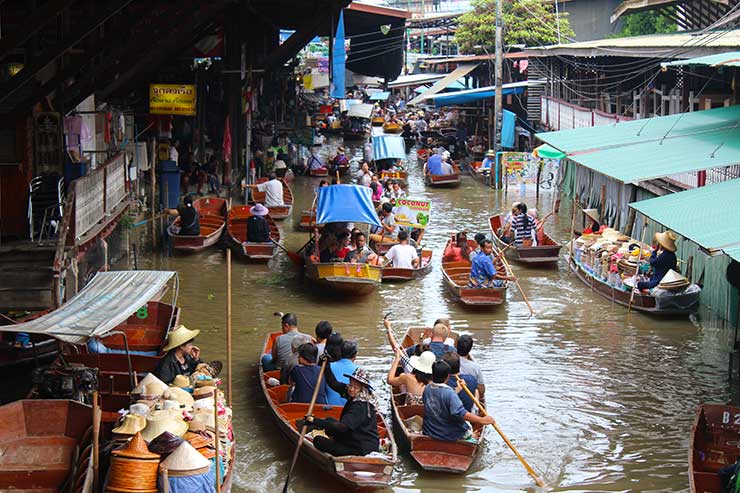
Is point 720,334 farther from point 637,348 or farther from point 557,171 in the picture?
point 557,171

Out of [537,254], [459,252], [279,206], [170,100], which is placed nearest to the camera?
[459,252]

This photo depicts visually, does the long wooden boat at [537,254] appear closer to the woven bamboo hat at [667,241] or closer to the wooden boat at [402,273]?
the wooden boat at [402,273]

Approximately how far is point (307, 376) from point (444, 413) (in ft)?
5.48

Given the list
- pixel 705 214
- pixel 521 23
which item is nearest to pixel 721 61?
pixel 705 214

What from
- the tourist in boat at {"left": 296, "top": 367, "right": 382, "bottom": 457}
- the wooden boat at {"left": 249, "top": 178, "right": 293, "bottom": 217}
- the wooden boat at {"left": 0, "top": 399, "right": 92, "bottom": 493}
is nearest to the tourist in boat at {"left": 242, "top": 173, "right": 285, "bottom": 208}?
the wooden boat at {"left": 249, "top": 178, "right": 293, "bottom": 217}

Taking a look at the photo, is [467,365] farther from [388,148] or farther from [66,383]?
[388,148]

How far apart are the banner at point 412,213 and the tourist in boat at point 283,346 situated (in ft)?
28.5

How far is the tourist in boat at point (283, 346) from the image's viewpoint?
40.7ft

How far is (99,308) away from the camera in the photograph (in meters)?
11.0

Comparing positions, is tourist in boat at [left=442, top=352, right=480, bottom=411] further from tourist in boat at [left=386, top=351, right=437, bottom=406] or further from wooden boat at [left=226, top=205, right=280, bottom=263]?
wooden boat at [left=226, top=205, right=280, bottom=263]

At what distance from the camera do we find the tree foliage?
43188mm

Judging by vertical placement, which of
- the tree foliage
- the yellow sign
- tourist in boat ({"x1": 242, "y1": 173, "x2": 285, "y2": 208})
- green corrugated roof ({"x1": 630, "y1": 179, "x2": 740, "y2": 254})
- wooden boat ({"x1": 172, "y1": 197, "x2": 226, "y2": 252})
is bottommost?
wooden boat ({"x1": 172, "y1": 197, "x2": 226, "y2": 252})

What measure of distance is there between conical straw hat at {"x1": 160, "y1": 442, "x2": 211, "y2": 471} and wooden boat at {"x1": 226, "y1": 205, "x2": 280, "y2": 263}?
12350 millimetres

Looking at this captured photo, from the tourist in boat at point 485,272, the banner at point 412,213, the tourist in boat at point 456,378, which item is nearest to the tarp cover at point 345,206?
the tourist in boat at point 485,272
